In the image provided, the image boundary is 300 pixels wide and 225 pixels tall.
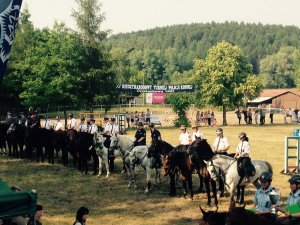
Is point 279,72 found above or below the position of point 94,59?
above

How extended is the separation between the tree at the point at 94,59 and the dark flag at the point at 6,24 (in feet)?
128

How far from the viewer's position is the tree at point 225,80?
55156 millimetres

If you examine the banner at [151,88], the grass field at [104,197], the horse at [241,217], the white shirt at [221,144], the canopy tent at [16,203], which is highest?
the banner at [151,88]

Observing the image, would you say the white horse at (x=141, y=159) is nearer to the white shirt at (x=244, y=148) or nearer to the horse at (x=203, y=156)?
the horse at (x=203, y=156)

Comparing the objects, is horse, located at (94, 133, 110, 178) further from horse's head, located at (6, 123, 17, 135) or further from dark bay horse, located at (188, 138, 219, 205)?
horse's head, located at (6, 123, 17, 135)

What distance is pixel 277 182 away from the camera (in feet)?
62.7

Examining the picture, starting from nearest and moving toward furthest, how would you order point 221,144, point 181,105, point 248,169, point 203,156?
point 248,169 → point 203,156 → point 221,144 → point 181,105

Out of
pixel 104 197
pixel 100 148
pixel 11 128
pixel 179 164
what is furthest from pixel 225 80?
pixel 104 197

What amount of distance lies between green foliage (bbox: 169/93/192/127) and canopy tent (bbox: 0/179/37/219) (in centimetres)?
3978

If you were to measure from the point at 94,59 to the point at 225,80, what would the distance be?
1718cm

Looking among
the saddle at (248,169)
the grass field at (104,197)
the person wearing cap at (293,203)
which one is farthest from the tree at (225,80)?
the person wearing cap at (293,203)

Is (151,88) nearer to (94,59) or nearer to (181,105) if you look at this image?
(181,105)

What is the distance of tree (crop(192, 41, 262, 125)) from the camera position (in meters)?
55.2

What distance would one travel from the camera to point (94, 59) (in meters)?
49.6
